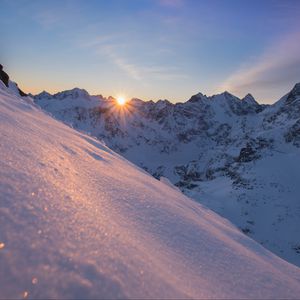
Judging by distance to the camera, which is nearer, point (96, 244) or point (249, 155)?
point (96, 244)

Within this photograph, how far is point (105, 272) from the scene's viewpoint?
7.22 feet

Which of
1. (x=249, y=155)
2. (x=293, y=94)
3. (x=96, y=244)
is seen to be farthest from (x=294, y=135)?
(x=96, y=244)

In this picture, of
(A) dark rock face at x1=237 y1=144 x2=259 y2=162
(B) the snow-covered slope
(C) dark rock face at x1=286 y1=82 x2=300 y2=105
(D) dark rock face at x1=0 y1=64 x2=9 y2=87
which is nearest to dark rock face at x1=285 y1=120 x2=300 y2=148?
(A) dark rock face at x1=237 y1=144 x2=259 y2=162

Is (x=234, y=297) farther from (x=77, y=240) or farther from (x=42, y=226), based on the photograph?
(x=42, y=226)

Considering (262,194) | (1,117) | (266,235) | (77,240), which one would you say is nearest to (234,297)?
(77,240)

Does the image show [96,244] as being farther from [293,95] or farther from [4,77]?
[293,95]

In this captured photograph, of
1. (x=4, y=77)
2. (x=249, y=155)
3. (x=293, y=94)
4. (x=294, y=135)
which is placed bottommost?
(x=4, y=77)

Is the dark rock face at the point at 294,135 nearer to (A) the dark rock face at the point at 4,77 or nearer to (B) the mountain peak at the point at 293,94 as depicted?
(B) the mountain peak at the point at 293,94

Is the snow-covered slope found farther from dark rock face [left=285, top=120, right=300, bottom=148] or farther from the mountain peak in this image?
the mountain peak

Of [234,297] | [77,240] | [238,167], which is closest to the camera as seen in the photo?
[77,240]

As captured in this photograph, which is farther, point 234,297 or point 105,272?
point 234,297

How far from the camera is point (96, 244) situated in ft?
8.13

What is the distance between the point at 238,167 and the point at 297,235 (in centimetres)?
2079

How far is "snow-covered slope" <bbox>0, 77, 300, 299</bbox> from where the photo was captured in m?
2.06
